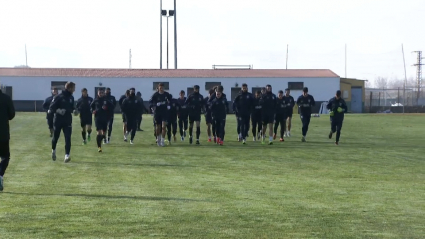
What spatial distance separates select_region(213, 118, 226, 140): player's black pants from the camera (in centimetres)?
2588

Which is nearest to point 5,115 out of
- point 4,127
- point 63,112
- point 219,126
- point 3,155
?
point 4,127

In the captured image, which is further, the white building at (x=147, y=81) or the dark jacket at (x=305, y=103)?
the white building at (x=147, y=81)

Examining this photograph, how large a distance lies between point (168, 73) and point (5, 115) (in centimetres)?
6122

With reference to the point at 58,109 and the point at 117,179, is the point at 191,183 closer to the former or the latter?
the point at 117,179

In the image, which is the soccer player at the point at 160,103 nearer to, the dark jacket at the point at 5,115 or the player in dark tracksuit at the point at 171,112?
the player in dark tracksuit at the point at 171,112

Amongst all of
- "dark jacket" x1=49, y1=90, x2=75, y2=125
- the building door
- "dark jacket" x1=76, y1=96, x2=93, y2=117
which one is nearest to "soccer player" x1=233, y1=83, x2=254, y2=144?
"dark jacket" x1=76, y1=96, x2=93, y2=117

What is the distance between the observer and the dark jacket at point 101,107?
2366 centimetres

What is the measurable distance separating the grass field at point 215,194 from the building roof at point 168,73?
1948 inches

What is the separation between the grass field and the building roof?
4949 centimetres

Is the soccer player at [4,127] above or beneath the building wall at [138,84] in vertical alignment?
beneath

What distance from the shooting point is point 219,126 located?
26.1m

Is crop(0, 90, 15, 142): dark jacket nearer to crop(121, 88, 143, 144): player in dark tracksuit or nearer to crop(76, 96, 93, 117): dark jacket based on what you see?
crop(76, 96, 93, 117): dark jacket

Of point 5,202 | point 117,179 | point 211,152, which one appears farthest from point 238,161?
point 5,202

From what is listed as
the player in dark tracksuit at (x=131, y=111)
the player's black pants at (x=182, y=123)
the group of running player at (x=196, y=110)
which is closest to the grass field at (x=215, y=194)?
the group of running player at (x=196, y=110)
